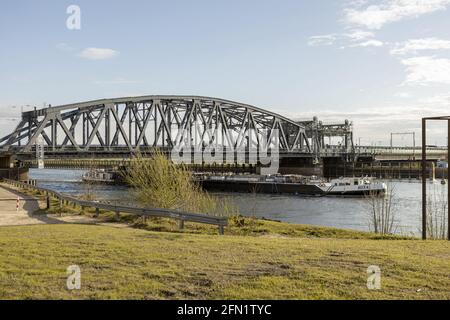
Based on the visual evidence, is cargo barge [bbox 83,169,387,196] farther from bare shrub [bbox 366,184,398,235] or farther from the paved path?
the paved path

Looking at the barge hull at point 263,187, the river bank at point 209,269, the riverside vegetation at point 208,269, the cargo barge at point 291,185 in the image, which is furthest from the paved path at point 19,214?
the barge hull at point 263,187

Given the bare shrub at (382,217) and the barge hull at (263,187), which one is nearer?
the bare shrub at (382,217)

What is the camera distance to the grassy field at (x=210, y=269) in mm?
9883

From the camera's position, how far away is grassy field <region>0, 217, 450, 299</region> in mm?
9883

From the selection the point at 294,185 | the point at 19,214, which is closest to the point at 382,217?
the point at 19,214

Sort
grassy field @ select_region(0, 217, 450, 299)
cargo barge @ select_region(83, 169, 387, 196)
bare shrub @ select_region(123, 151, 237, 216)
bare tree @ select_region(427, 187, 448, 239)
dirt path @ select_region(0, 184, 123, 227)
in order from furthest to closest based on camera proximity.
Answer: cargo barge @ select_region(83, 169, 387, 196) < bare shrub @ select_region(123, 151, 237, 216) < dirt path @ select_region(0, 184, 123, 227) < bare tree @ select_region(427, 187, 448, 239) < grassy field @ select_region(0, 217, 450, 299)

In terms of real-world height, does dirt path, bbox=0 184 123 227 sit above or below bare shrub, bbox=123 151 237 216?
below

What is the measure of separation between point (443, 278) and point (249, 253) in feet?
17.7

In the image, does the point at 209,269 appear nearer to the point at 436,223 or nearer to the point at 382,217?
the point at 382,217

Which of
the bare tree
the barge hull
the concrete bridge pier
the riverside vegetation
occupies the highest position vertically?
the concrete bridge pier

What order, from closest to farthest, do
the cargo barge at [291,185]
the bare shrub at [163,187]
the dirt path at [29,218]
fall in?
the dirt path at [29,218], the bare shrub at [163,187], the cargo barge at [291,185]

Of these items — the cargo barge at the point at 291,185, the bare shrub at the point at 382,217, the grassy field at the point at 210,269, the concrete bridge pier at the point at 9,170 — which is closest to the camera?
the grassy field at the point at 210,269

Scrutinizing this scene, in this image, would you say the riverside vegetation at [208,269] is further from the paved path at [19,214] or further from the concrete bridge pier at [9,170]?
the concrete bridge pier at [9,170]

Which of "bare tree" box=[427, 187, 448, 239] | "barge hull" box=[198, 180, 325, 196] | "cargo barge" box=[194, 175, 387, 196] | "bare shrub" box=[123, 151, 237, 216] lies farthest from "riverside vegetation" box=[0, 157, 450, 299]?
"barge hull" box=[198, 180, 325, 196]
